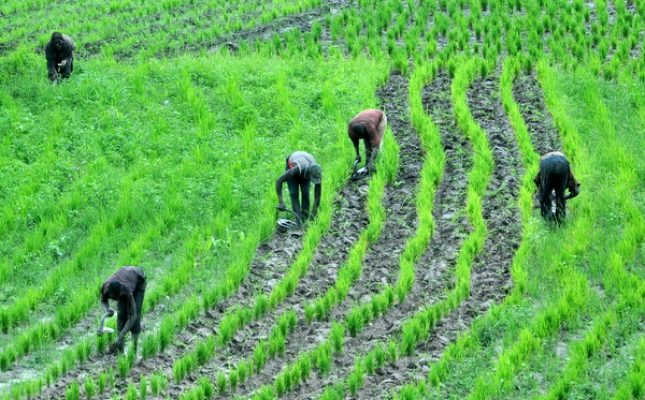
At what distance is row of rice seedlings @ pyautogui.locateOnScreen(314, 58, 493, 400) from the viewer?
1009 cm

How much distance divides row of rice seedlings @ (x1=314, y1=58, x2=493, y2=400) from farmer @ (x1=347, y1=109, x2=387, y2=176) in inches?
49.1

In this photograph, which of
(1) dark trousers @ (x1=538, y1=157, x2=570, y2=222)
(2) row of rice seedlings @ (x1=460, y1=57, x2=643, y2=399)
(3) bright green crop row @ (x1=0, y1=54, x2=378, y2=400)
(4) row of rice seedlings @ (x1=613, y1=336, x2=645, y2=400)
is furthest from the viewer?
(1) dark trousers @ (x1=538, y1=157, x2=570, y2=222)

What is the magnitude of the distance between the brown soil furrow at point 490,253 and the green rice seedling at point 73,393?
2398 mm

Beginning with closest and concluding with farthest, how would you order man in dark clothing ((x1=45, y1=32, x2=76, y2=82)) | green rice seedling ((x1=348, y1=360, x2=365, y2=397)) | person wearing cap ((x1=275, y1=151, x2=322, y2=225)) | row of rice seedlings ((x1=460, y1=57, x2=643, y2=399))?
row of rice seedlings ((x1=460, y1=57, x2=643, y2=399)), green rice seedling ((x1=348, y1=360, x2=365, y2=397)), person wearing cap ((x1=275, y1=151, x2=322, y2=225)), man in dark clothing ((x1=45, y1=32, x2=76, y2=82))

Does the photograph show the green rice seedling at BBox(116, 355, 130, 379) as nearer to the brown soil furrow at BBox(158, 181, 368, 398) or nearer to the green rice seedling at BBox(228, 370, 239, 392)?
the brown soil furrow at BBox(158, 181, 368, 398)

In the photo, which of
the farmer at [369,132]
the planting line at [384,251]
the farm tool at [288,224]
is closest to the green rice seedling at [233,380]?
the planting line at [384,251]

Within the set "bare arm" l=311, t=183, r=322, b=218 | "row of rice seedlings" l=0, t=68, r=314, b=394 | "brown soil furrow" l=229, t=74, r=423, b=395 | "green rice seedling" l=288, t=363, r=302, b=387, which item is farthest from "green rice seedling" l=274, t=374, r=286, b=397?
"bare arm" l=311, t=183, r=322, b=218

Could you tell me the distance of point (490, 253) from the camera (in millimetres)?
12352

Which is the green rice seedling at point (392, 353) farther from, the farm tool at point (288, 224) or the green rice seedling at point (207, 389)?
the farm tool at point (288, 224)

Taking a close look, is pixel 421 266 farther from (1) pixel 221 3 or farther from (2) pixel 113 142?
(1) pixel 221 3

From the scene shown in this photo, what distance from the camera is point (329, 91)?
17531 mm

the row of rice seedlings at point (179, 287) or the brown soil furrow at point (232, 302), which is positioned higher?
the row of rice seedlings at point (179, 287)

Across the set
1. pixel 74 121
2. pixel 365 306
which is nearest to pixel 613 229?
pixel 365 306

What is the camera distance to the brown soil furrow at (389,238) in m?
10.7
